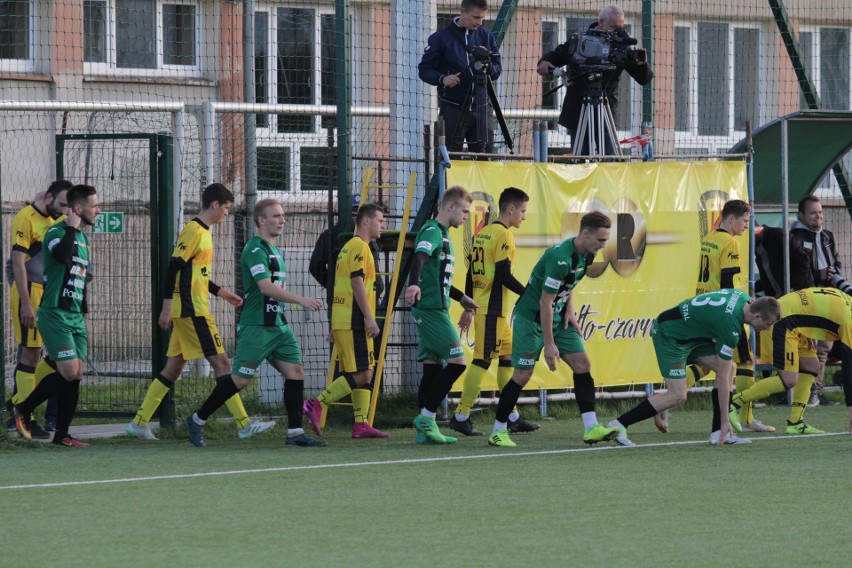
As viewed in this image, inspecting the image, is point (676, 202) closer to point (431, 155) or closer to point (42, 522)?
point (431, 155)

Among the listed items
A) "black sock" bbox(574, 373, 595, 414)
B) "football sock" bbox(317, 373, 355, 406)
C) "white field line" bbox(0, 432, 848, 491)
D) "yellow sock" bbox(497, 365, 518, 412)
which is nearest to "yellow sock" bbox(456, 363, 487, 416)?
"yellow sock" bbox(497, 365, 518, 412)

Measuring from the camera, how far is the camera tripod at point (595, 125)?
13414 mm

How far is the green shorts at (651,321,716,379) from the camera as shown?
34.4ft

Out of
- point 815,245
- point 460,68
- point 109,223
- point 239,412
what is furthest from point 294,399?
point 815,245

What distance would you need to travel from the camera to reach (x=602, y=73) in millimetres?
13461

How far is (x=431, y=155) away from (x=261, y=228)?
303cm

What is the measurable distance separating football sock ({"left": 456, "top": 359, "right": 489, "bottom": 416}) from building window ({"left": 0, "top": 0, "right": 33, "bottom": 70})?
7.28 meters

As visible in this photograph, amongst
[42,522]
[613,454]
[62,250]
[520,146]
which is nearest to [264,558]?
[42,522]

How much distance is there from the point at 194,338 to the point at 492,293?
2.34m

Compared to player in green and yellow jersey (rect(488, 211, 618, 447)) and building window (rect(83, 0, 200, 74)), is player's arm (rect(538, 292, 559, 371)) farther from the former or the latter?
building window (rect(83, 0, 200, 74))

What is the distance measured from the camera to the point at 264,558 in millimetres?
6082

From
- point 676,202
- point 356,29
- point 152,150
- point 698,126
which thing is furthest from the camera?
point 698,126

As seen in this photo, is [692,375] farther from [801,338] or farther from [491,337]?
[491,337]

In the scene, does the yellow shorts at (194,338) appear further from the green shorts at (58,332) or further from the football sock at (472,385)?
the football sock at (472,385)
